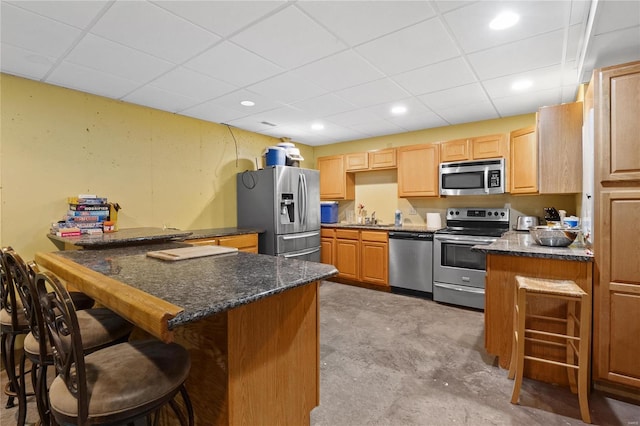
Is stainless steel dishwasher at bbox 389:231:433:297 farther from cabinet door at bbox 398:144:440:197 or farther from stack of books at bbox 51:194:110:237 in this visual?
stack of books at bbox 51:194:110:237

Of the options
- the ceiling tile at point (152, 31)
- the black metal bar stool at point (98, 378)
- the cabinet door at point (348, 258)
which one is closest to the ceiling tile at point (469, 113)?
the cabinet door at point (348, 258)

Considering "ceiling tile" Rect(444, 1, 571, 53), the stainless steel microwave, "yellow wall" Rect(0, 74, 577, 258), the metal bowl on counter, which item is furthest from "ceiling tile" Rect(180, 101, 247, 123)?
the metal bowl on counter

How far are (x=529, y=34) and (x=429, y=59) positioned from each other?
65 cm

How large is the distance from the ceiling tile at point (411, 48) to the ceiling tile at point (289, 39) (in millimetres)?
269

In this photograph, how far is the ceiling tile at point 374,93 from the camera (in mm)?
2922

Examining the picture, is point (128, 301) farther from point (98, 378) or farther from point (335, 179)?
point (335, 179)

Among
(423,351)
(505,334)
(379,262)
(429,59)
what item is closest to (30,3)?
(429,59)

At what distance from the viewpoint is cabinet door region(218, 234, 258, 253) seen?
11.7 ft

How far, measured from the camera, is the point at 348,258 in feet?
15.2

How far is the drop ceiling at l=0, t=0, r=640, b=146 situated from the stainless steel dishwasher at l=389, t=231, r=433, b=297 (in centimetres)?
165

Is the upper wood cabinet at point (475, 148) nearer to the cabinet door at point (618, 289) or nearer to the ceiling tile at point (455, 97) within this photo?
the ceiling tile at point (455, 97)

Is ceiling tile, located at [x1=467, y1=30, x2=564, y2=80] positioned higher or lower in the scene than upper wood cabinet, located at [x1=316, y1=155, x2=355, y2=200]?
higher

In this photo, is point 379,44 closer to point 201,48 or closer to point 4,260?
point 201,48

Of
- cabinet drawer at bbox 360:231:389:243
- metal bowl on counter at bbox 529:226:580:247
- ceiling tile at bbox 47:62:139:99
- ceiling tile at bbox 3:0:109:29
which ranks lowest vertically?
cabinet drawer at bbox 360:231:389:243
